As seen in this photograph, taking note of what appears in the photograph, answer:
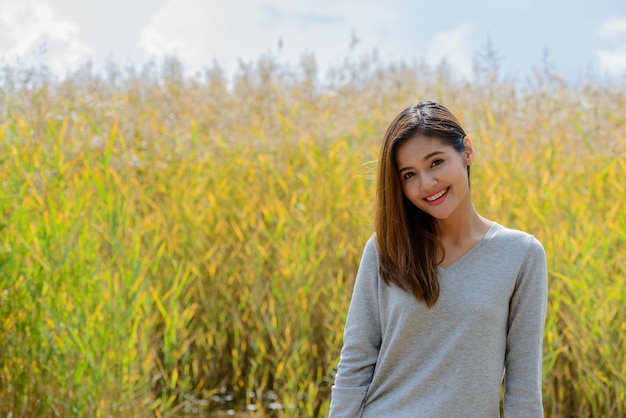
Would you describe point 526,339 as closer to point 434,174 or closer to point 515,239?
point 515,239

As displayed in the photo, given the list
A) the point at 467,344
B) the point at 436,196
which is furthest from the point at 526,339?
the point at 436,196

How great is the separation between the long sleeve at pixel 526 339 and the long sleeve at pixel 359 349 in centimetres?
26

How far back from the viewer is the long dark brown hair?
1.51 meters

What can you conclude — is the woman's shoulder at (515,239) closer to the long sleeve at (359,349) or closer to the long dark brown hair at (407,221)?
the long dark brown hair at (407,221)

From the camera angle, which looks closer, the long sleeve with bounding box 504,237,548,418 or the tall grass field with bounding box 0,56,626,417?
the long sleeve with bounding box 504,237,548,418

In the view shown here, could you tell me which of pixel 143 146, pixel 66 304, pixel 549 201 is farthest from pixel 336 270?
pixel 143 146


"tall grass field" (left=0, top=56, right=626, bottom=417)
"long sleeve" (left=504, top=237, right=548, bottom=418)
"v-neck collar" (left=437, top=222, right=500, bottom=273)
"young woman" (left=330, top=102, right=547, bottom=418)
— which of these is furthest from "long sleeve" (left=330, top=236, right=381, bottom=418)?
"tall grass field" (left=0, top=56, right=626, bottom=417)

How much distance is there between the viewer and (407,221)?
160 cm

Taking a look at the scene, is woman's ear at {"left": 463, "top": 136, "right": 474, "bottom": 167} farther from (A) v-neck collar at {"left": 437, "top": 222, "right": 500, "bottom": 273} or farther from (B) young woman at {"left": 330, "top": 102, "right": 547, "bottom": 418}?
(A) v-neck collar at {"left": 437, "top": 222, "right": 500, "bottom": 273}

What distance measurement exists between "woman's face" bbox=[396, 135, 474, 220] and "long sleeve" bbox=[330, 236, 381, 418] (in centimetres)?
16

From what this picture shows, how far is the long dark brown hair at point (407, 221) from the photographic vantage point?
151cm

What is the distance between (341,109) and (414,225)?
11.7 feet

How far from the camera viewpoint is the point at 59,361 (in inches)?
107

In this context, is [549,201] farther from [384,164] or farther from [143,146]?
[143,146]
